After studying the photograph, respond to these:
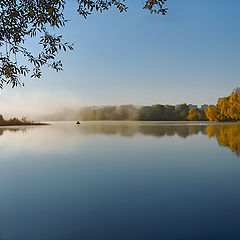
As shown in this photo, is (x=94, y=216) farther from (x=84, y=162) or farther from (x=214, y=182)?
(x=84, y=162)

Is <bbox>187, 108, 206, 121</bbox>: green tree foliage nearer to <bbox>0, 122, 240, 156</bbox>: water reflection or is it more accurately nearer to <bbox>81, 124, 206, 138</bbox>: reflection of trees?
<bbox>0, 122, 240, 156</bbox>: water reflection

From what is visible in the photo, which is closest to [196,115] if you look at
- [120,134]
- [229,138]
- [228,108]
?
[228,108]

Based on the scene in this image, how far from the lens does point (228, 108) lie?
69.6m

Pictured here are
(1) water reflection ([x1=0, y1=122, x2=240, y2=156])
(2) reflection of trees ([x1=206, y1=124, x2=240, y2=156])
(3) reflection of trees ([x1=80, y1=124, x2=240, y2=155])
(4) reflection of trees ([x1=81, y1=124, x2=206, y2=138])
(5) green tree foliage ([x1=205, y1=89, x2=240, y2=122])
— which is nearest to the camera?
(2) reflection of trees ([x1=206, y1=124, x2=240, y2=156])

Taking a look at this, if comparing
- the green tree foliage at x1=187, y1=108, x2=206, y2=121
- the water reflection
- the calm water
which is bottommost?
the calm water

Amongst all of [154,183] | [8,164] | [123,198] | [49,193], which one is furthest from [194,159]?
[8,164]

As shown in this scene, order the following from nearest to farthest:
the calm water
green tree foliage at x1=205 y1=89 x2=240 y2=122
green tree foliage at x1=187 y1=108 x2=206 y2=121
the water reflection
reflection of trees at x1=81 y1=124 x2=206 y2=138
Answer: the calm water → the water reflection → reflection of trees at x1=81 y1=124 x2=206 y2=138 → green tree foliage at x1=205 y1=89 x2=240 y2=122 → green tree foliage at x1=187 y1=108 x2=206 y2=121

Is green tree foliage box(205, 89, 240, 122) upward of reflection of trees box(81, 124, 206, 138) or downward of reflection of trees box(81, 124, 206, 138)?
upward

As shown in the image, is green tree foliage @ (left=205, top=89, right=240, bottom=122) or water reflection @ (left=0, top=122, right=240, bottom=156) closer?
water reflection @ (left=0, top=122, right=240, bottom=156)

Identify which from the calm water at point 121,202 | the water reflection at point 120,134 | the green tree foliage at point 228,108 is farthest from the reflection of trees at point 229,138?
the green tree foliage at point 228,108

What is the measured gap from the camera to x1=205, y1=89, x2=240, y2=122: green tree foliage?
66.1 meters

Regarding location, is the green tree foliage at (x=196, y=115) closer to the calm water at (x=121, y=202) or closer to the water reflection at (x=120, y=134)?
the water reflection at (x=120, y=134)

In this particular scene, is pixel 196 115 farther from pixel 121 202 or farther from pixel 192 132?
pixel 121 202

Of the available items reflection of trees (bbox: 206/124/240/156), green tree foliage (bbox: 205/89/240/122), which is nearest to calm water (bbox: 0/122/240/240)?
reflection of trees (bbox: 206/124/240/156)
